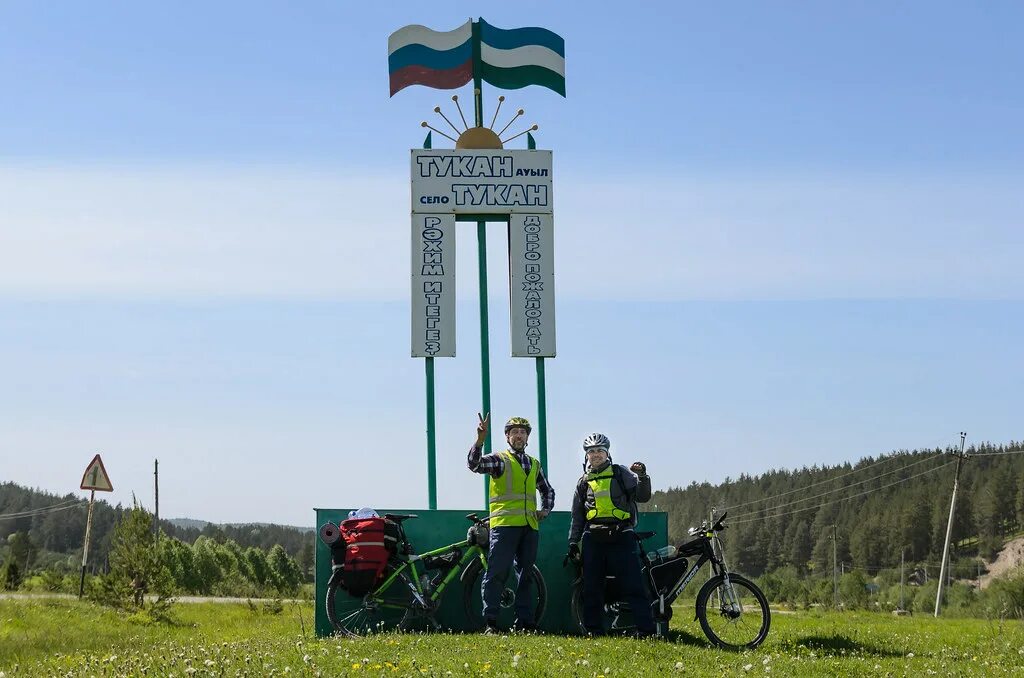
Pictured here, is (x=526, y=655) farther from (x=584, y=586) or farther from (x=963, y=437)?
(x=963, y=437)

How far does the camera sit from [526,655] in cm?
995

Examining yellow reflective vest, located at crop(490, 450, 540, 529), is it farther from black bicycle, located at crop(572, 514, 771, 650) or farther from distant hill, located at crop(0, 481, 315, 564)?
distant hill, located at crop(0, 481, 315, 564)

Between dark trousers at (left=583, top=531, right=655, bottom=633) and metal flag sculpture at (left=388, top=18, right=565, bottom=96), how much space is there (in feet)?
24.8

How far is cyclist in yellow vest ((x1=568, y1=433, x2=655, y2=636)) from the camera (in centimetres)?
1227

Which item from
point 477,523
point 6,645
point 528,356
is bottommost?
point 6,645

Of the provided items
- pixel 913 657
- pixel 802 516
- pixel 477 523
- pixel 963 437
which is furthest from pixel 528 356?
pixel 802 516

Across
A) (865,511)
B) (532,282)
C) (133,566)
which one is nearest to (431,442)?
(532,282)

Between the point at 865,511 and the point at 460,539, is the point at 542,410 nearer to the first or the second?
the point at 460,539

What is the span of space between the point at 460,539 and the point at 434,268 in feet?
13.3

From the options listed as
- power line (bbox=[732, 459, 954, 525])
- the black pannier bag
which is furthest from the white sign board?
power line (bbox=[732, 459, 954, 525])

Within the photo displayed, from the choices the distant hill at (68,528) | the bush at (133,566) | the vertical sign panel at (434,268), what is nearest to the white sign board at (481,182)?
the vertical sign panel at (434,268)

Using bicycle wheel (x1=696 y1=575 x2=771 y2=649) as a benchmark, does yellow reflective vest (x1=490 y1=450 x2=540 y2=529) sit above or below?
above

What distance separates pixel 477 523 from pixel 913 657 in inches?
185

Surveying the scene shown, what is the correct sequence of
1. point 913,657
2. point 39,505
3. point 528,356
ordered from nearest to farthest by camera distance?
point 913,657 < point 528,356 < point 39,505
